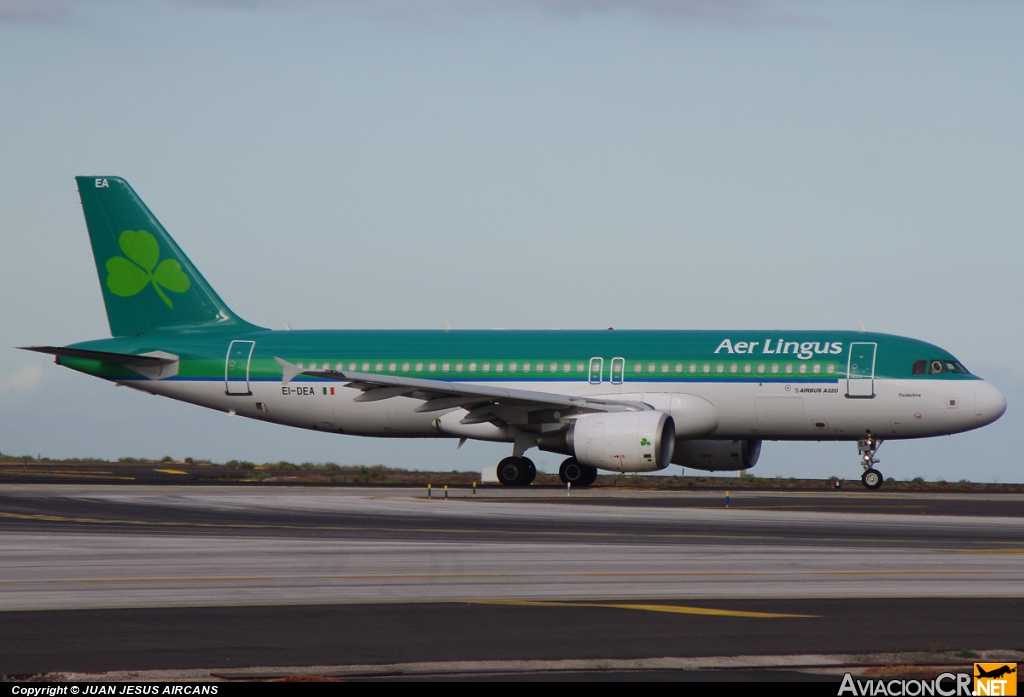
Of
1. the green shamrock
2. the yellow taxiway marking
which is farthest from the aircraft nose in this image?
the yellow taxiway marking

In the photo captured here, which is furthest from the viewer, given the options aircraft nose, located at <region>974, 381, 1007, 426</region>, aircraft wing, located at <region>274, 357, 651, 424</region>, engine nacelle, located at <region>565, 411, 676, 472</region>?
aircraft nose, located at <region>974, 381, 1007, 426</region>

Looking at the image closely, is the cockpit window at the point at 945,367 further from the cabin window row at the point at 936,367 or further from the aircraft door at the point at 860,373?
the aircraft door at the point at 860,373

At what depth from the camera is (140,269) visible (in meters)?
41.0

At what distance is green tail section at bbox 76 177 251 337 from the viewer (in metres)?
40.7

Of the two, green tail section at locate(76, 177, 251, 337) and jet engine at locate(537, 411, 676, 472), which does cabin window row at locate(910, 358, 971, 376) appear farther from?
green tail section at locate(76, 177, 251, 337)

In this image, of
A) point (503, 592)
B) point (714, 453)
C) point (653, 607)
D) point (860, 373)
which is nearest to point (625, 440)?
point (714, 453)

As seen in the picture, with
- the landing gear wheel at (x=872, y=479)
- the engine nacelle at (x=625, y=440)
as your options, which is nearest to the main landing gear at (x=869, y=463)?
the landing gear wheel at (x=872, y=479)

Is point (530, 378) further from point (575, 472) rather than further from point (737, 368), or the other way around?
point (737, 368)

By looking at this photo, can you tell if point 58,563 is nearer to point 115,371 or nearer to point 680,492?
point 680,492

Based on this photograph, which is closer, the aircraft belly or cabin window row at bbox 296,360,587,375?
the aircraft belly

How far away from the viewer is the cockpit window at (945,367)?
34375mm

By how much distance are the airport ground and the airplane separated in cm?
915

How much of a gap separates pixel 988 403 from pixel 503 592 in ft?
80.3

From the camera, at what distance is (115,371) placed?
39.5m
